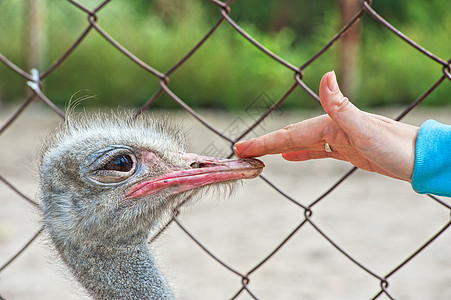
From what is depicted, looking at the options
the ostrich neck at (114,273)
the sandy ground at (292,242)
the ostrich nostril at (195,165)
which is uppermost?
the sandy ground at (292,242)

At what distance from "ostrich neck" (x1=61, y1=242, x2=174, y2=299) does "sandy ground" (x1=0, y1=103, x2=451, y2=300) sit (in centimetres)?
7

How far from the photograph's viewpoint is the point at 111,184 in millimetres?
1523

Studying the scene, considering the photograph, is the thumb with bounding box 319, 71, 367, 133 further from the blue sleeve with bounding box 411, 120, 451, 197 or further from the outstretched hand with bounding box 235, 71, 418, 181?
the blue sleeve with bounding box 411, 120, 451, 197

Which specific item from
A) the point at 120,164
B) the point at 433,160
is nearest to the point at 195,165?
the point at 120,164

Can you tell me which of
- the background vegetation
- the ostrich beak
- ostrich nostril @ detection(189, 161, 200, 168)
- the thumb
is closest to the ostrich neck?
the ostrich beak

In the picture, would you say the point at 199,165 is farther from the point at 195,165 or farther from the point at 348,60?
the point at 348,60

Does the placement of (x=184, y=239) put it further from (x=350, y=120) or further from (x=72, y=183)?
(x=350, y=120)

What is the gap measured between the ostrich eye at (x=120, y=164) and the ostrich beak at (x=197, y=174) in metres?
0.05

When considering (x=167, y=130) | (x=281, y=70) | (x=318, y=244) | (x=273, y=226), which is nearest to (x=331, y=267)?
(x=318, y=244)

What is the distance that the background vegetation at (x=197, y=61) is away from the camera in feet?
33.9

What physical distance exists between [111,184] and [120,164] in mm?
52

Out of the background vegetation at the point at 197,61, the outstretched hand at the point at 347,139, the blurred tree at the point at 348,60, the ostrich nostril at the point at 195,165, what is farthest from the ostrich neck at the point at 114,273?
the background vegetation at the point at 197,61

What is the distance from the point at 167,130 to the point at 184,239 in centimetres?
246

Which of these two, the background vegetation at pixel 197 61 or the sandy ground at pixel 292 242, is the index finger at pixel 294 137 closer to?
the sandy ground at pixel 292 242
